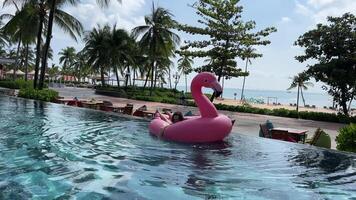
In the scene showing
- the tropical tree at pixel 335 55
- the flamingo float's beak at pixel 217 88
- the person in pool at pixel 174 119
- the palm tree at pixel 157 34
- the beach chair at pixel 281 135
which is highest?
the palm tree at pixel 157 34

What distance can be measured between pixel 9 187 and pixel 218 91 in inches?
206

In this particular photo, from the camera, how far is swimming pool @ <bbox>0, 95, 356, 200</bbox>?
5.40 m

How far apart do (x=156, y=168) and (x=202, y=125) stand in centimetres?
266

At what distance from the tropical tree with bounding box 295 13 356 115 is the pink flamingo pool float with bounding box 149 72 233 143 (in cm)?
1536

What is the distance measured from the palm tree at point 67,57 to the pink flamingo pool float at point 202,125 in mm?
89580

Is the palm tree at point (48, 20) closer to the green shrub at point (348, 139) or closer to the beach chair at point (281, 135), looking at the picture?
the beach chair at point (281, 135)

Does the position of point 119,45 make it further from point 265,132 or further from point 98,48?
point 265,132

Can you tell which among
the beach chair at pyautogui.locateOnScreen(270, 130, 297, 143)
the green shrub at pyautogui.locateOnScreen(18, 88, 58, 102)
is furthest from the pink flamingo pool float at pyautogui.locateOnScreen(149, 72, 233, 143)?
the green shrub at pyautogui.locateOnScreen(18, 88, 58, 102)

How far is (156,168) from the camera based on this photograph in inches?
264

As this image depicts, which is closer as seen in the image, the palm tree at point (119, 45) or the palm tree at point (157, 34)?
the palm tree at point (157, 34)

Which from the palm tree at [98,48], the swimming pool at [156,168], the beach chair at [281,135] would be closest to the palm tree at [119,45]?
the palm tree at [98,48]

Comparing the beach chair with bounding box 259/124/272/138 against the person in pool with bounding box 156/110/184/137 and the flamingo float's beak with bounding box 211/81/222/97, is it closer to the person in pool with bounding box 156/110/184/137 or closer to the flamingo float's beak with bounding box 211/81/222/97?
the person in pool with bounding box 156/110/184/137

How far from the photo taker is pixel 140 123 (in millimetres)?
12836

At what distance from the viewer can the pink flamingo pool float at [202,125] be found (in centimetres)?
914
